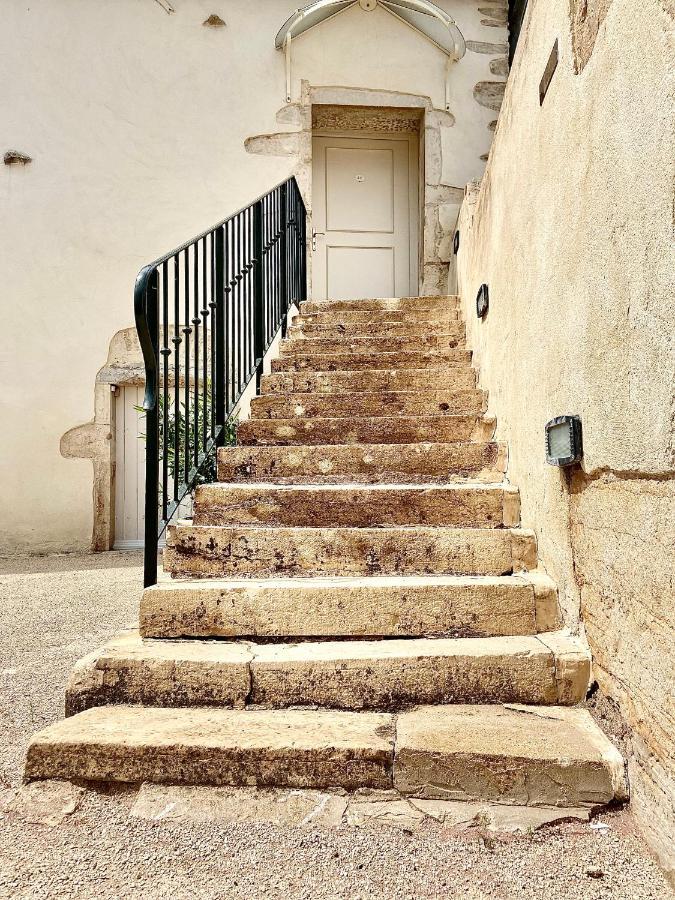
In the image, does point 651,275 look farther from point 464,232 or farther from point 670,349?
point 464,232

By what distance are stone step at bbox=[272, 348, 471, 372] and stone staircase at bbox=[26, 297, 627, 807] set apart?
2.28ft

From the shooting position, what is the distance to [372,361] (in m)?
3.13

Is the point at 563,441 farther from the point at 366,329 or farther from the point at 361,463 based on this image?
the point at 366,329

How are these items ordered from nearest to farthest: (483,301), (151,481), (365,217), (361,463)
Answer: (151,481), (361,463), (483,301), (365,217)

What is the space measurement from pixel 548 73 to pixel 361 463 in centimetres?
142

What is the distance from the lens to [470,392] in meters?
2.76

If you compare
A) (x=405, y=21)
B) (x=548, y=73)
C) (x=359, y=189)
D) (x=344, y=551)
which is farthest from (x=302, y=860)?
(x=405, y=21)

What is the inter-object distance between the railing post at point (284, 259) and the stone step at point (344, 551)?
204 cm

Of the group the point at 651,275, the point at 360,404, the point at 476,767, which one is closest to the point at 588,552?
the point at 476,767

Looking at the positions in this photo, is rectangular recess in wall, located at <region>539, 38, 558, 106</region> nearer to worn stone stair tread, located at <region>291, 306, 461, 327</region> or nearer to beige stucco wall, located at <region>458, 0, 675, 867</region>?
beige stucco wall, located at <region>458, 0, 675, 867</region>

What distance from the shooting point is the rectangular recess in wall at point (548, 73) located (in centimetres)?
163

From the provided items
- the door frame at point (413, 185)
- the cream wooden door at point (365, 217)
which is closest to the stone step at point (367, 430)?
the cream wooden door at point (365, 217)

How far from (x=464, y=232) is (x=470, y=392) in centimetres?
154

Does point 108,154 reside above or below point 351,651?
above
